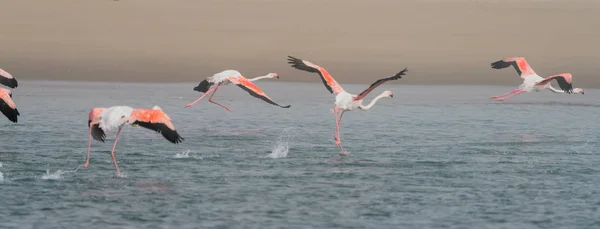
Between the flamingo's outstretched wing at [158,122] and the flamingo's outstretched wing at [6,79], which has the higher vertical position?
the flamingo's outstretched wing at [6,79]

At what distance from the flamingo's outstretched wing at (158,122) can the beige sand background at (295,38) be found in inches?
430

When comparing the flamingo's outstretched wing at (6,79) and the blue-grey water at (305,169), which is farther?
the flamingo's outstretched wing at (6,79)

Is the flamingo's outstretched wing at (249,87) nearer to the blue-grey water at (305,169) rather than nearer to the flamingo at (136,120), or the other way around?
the blue-grey water at (305,169)

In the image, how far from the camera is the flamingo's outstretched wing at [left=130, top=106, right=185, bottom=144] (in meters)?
10.0

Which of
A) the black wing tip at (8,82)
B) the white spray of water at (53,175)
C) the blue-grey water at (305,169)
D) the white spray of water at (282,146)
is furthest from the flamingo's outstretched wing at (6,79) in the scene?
the white spray of water at (53,175)

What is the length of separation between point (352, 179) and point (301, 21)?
14563 millimetres

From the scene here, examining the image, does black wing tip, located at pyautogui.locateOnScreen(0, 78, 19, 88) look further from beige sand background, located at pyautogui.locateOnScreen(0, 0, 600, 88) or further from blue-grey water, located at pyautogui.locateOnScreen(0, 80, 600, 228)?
beige sand background, located at pyautogui.locateOnScreen(0, 0, 600, 88)

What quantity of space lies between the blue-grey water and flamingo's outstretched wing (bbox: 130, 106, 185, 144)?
0.40 meters

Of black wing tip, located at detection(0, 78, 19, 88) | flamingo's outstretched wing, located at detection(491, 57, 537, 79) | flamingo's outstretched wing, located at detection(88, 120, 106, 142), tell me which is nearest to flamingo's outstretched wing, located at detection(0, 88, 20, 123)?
flamingo's outstretched wing, located at detection(88, 120, 106, 142)

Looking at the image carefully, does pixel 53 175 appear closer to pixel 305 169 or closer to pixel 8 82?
pixel 305 169

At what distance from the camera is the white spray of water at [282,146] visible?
1160cm

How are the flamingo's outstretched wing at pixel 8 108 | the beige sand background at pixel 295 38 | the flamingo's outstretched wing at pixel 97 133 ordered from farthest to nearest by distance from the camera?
the beige sand background at pixel 295 38 < the flamingo's outstretched wing at pixel 8 108 < the flamingo's outstretched wing at pixel 97 133

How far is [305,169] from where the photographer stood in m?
10.7

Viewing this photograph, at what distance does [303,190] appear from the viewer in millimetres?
9406
